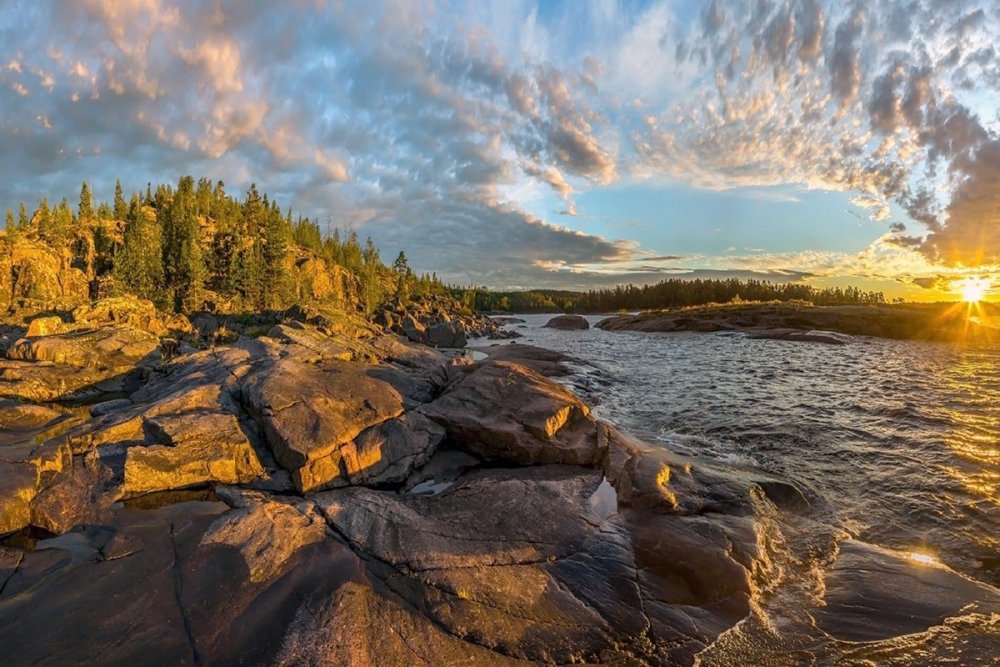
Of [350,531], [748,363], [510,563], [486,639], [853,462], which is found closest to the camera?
[486,639]

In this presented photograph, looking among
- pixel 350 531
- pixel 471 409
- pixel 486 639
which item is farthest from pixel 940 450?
pixel 350 531

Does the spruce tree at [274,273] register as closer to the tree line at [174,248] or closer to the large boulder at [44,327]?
the tree line at [174,248]

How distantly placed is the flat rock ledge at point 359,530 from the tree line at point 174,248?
69401mm

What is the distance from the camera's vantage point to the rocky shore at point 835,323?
204 feet

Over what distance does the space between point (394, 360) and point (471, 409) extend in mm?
10428

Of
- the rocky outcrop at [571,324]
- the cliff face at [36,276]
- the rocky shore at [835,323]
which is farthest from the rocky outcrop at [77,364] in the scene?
the rocky outcrop at [571,324]

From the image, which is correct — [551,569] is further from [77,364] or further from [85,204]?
[85,204]

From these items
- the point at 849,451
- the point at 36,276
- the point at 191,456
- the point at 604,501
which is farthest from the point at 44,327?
the point at 36,276

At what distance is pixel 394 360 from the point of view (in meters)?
25.6

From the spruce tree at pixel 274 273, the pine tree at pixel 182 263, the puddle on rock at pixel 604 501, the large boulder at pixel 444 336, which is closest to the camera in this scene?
the puddle on rock at pixel 604 501

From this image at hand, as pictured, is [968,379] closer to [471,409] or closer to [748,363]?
[748,363]

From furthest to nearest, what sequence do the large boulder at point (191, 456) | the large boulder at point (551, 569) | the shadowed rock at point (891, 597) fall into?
1. the large boulder at point (191, 456)
2. the shadowed rock at point (891, 597)
3. the large boulder at point (551, 569)

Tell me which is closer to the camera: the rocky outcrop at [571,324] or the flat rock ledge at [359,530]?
the flat rock ledge at [359,530]

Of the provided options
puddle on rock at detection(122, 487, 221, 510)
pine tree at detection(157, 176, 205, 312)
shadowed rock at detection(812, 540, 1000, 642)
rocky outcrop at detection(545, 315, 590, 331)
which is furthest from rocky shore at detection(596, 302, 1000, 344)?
pine tree at detection(157, 176, 205, 312)
